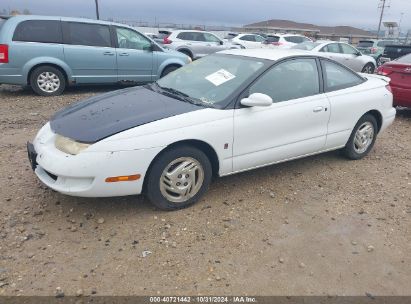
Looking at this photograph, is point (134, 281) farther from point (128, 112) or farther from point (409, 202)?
point (409, 202)

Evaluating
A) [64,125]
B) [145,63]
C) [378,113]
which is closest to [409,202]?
[378,113]

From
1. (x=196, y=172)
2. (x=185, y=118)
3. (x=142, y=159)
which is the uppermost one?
(x=185, y=118)

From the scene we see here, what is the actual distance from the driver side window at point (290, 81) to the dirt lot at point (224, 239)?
989 mm

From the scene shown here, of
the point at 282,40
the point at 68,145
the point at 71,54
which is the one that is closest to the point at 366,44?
the point at 282,40

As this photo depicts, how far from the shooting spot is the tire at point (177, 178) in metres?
3.37

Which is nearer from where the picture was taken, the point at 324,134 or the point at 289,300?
the point at 289,300

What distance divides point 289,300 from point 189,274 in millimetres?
722

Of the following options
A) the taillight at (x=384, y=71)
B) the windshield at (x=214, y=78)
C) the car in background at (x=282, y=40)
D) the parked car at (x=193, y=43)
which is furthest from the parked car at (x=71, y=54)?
the car in background at (x=282, y=40)

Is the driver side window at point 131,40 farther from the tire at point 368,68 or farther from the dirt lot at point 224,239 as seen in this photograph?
the tire at point 368,68

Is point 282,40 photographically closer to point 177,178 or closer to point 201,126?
point 201,126

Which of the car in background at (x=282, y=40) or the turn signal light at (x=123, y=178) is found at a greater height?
the car in background at (x=282, y=40)

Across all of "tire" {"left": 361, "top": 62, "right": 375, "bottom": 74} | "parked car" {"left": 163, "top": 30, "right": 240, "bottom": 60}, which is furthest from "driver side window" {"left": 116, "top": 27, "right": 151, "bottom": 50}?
"tire" {"left": 361, "top": 62, "right": 375, "bottom": 74}

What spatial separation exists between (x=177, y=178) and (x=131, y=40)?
6.27 metres

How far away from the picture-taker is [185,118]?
345 cm
